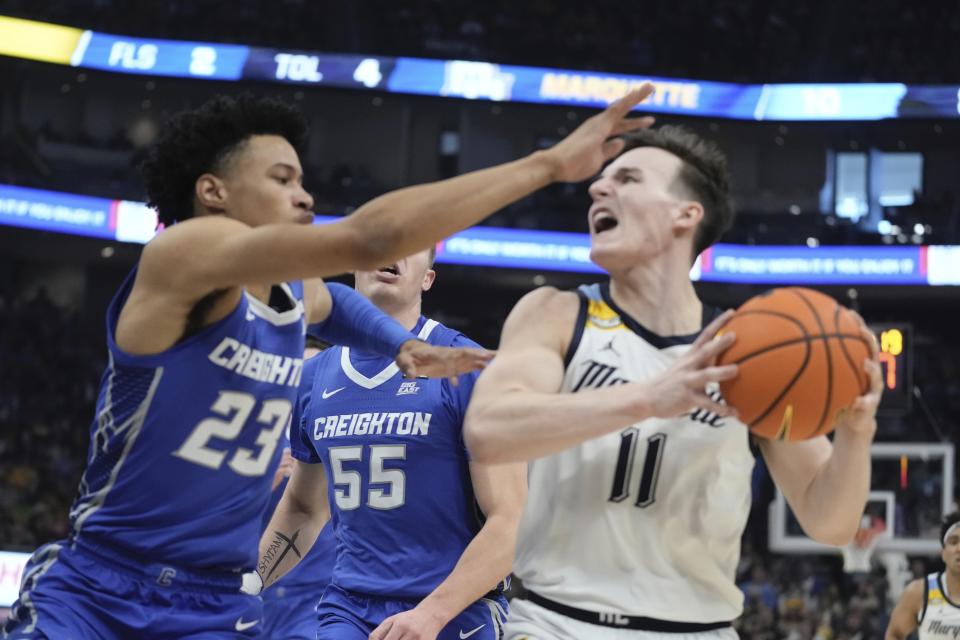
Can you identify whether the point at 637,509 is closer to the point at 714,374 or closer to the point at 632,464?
the point at 632,464

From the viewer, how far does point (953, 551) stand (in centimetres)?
909

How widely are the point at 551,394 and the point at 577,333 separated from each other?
12.0 inches

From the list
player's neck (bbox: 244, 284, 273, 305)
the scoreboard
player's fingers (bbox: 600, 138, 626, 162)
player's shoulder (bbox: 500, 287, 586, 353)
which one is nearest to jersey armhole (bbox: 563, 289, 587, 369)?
player's shoulder (bbox: 500, 287, 586, 353)

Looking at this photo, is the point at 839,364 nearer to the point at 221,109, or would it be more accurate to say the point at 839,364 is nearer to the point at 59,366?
the point at 221,109

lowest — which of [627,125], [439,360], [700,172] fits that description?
[439,360]

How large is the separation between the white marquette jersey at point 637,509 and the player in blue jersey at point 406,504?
986mm

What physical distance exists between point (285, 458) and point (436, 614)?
1.77m

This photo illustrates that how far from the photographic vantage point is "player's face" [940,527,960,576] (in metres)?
9.06

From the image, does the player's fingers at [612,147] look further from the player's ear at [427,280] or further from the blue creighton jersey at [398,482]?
the player's ear at [427,280]

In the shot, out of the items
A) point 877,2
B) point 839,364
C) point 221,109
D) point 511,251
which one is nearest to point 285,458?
point 221,109

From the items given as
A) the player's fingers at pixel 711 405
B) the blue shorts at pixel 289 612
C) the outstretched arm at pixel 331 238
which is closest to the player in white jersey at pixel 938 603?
the blue shorts at pixel 289 612

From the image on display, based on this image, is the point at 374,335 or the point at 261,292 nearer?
the point at 261,292

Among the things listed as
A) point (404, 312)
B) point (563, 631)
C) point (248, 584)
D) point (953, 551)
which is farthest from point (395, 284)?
point (953, 551)

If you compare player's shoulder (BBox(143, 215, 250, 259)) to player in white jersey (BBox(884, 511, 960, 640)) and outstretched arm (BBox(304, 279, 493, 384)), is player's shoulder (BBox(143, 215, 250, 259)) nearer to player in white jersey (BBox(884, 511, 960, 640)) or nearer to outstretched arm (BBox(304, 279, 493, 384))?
outstretched arm (BBox(304, 279, 493, 384))
